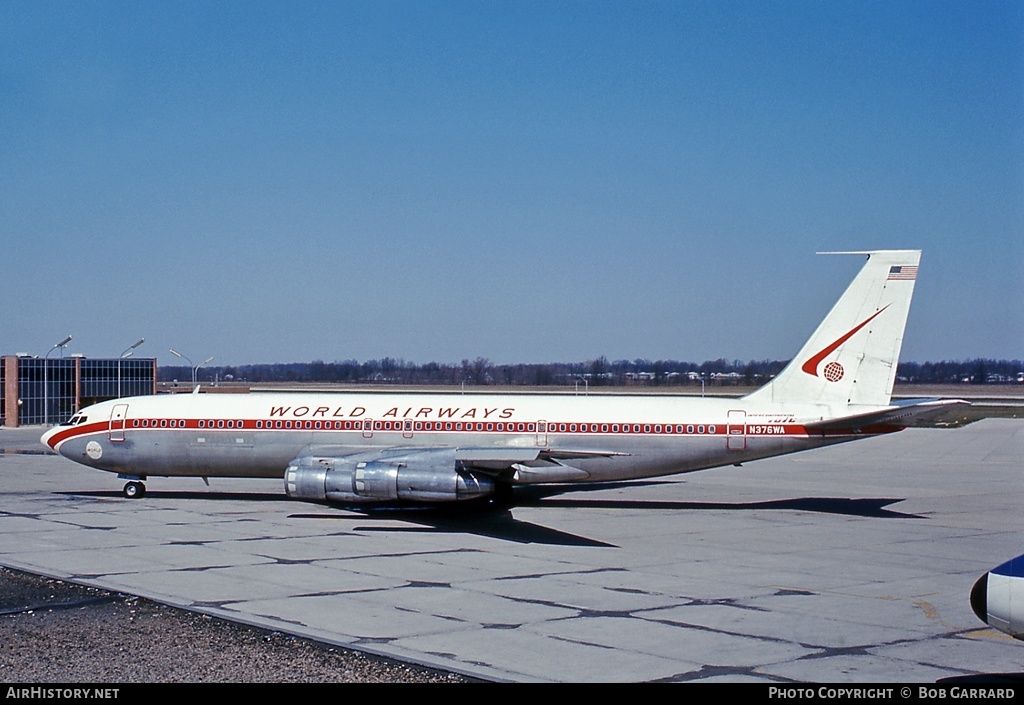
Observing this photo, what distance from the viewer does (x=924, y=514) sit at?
32.9 metres

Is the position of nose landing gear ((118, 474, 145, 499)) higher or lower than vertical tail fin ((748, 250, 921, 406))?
lower

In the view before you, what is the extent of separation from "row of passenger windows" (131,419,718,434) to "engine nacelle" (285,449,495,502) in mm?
3486

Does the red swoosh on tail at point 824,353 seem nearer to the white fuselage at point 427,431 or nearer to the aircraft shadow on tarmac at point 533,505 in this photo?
A: the white fuselage at point 427,431

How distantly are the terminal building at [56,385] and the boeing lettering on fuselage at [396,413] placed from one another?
5006cm

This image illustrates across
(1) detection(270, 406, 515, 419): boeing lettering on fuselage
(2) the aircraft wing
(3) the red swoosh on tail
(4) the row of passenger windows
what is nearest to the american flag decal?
(3) the red swoosh on tail

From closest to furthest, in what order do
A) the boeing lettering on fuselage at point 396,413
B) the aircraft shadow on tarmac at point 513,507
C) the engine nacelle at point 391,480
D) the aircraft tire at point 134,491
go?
1. the aircraft shadow on tarmac at point 513,507
2. the engine nacelle at point 391,480
3. the boeing lettering on fuselage at point 396,413
4. the aircraft tire at point 134,491

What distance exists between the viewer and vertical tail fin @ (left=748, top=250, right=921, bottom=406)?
31.8 meters

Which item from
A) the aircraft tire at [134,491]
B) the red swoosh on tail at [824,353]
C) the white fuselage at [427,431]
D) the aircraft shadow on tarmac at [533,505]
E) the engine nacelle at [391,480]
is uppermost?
the red swoosh on tail at [824,353]

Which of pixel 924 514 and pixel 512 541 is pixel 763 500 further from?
pixel 512 541

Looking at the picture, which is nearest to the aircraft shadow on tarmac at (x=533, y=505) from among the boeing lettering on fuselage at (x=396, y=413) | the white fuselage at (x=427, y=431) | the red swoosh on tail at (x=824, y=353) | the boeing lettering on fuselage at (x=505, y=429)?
the boeing lettering on fuselage at (x=505, y=429)

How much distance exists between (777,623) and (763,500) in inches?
789

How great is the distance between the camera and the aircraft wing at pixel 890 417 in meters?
27.9

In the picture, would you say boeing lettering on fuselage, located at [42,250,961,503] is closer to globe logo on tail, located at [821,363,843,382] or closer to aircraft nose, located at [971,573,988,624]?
globe logo on tail, located at [821,363,843,382]

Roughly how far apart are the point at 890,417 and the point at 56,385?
238 ft
